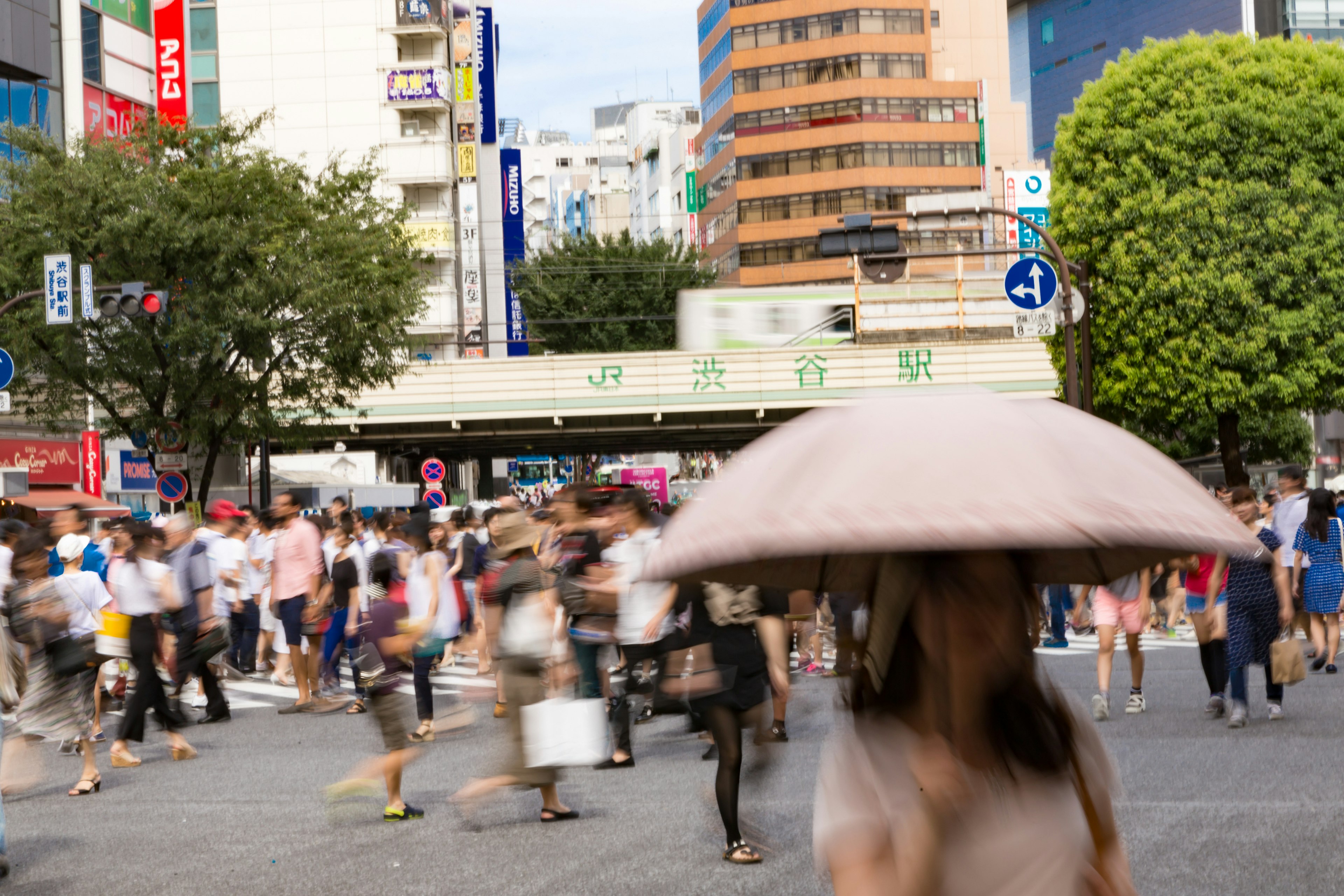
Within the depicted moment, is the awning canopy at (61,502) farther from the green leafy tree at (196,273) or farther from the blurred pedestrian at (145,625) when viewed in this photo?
the blurred pedestrian at (145,625)

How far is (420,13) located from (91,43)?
75.1ft

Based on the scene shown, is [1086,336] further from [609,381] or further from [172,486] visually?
[609,381]

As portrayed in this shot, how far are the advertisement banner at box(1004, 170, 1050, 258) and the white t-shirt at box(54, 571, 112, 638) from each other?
55299mm

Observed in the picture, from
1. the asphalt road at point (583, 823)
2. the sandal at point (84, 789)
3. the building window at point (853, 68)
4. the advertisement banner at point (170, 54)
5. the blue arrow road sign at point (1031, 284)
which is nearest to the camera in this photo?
the asphalt road at point (583, 823)

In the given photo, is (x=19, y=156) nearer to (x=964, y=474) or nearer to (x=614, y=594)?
(x=614, y=594)

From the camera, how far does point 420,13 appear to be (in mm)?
63062

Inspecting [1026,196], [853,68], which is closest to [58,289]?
[1026,196]

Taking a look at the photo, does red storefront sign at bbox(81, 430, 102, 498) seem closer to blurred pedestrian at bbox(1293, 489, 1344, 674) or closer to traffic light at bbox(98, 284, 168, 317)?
traffic light at bbox(98, 284, 168, 317)

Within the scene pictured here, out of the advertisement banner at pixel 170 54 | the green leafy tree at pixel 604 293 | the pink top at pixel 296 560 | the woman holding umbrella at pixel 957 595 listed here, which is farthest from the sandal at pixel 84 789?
the green leafy tree at pixel 604 293

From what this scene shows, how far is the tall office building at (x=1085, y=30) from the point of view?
324 ft

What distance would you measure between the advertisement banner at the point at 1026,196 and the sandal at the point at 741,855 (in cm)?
5742

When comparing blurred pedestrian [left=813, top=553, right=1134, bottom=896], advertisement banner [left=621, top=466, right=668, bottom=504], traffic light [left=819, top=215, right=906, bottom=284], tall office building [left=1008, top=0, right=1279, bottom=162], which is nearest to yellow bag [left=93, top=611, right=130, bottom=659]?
blurred pedestrian [left=813, top=553, right=1134, bottom=896]

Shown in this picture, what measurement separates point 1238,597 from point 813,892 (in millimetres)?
5665

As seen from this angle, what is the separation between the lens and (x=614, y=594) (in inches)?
383
